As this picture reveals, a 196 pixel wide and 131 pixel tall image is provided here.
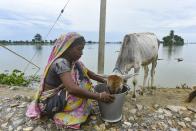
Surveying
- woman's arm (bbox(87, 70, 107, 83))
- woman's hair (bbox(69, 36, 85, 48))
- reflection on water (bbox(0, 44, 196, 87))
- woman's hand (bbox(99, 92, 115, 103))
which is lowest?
reflection on water (bbox(0, 44, 196, 87))

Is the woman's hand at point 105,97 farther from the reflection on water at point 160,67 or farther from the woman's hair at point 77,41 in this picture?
the reflection on water at point 160,67

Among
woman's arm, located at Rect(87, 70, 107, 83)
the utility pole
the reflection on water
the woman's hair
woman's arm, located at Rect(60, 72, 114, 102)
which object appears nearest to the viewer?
woman's arm, located at Rect(60, 72, 114, 102)

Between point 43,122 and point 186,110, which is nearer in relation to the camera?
point 43,122

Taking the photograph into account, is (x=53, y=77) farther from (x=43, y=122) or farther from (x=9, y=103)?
(x=9, y=103)

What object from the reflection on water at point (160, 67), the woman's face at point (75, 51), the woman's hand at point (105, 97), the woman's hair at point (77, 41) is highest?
the woman's hair at point (77, 41)

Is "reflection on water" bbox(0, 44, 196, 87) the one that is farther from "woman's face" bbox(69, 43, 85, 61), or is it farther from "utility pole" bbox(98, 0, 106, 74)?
"woman's face" bbox(69, 43, 85, 61)

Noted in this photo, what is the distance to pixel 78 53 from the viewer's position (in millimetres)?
3535

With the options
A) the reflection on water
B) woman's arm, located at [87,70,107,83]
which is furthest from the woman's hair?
the reflection on water

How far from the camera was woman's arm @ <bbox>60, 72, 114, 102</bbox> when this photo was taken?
10.6ft

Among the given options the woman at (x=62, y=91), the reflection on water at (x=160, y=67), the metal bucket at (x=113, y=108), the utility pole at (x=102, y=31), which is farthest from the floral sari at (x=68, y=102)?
the reflection on water at (x=160, y=67)

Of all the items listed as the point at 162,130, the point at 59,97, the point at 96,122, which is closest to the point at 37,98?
the point at 59,97

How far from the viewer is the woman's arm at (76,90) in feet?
10.6

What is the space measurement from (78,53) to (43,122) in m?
1.11

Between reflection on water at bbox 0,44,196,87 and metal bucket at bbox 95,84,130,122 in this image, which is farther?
reflection on water at bbox 0,44,196,87
